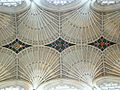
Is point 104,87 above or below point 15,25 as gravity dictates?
below

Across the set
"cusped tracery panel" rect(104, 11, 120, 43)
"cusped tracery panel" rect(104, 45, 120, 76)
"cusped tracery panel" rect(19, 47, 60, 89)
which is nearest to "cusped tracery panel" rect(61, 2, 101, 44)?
"cusped tracery panel" rect(104, 11, 120, 43)

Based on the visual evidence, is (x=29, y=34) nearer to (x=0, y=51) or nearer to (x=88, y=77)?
(x=0, y=51)

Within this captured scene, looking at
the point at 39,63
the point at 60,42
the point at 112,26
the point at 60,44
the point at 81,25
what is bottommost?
the point at 39,63

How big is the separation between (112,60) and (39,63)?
6.21 metres

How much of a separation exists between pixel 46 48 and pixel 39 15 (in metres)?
3.00

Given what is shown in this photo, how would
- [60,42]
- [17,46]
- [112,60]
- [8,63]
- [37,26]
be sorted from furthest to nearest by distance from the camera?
[60,42]
[17,46]
[8,63]
[112,60]
[37,26]

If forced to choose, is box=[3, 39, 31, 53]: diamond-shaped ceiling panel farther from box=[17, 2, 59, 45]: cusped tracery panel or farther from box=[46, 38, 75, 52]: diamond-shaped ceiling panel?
box=[46, 38, 75, 52]: diamond-shaped ceiling panel

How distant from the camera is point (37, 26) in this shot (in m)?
37.9

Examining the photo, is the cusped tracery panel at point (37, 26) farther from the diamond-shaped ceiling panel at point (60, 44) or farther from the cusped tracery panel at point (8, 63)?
the cusped tracery panel at point (8, 63)

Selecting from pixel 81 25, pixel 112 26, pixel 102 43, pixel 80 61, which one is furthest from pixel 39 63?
pixel 112 26

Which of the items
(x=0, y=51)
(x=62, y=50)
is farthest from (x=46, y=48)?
(x=0, y=51)

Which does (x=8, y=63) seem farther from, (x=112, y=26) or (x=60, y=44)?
(x=112, y=26)

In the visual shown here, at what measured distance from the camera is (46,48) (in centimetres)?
3850

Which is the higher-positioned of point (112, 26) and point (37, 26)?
point (37, 26)
